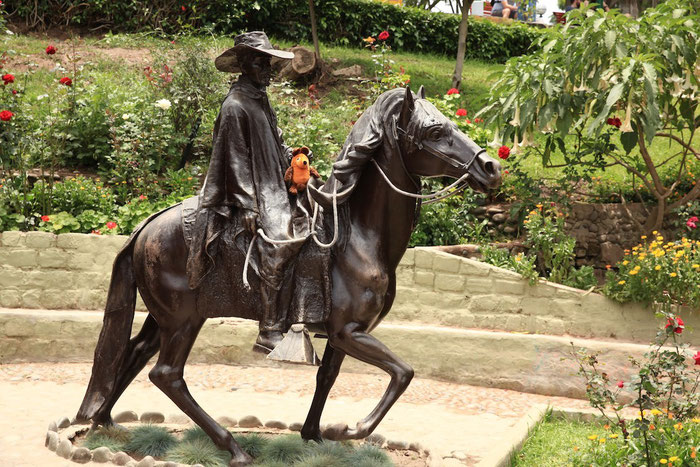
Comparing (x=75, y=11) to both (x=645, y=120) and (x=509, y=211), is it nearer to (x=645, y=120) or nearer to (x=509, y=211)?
(x=509, y=211)

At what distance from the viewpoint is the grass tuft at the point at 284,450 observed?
5.48 metres

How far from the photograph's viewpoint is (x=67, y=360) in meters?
8.90

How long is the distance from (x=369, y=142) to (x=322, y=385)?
1801 mm

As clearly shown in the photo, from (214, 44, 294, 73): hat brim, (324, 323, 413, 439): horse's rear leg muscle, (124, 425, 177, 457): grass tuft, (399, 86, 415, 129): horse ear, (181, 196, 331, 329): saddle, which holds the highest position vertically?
(214, 44, 294, 73): hat brim

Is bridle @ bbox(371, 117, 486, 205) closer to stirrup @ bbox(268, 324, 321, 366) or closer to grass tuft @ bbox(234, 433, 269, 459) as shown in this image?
stirrup @ bbox(268, 324, 321, 366)

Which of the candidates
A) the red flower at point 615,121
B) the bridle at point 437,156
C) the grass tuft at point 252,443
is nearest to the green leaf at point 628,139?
the red flower at point 615,121

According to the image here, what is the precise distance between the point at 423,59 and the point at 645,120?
10227 mm

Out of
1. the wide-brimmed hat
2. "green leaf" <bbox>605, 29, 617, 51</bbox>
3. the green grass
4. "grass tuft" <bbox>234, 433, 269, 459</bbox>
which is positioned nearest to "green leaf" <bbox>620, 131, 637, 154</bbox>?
"green leaf" <bbox>605, 29, 617, 51</bbox>

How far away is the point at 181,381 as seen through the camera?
216 inches

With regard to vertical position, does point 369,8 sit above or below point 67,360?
above

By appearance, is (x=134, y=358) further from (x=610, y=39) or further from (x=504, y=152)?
(x=610, y=39)

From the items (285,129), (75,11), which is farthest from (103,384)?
(75,11)

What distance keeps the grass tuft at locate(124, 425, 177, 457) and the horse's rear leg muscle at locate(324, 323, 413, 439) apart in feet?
4.41

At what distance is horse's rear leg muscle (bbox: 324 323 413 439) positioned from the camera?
4.94 metres
